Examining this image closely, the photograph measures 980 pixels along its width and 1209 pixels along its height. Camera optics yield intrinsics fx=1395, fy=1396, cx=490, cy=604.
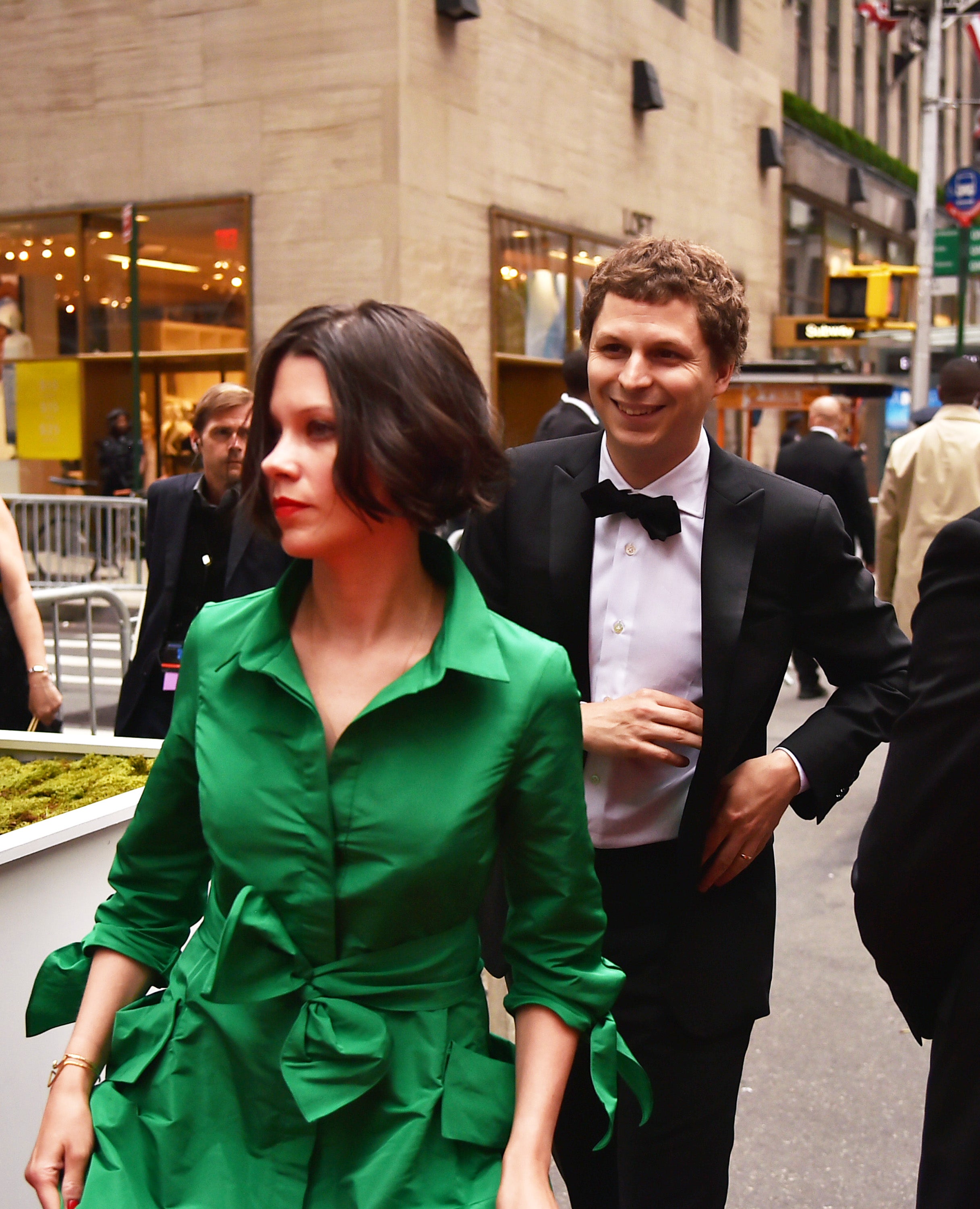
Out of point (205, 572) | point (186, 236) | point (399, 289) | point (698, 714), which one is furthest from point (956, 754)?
point (186, 236)

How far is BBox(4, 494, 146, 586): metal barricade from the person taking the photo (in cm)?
1419

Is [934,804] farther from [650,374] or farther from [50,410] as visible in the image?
[50,410]

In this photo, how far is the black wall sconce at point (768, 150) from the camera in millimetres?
25391

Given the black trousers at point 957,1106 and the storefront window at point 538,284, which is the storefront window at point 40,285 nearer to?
the storefront window at point 538,284

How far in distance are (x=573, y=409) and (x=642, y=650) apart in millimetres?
5981

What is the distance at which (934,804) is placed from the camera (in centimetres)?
192

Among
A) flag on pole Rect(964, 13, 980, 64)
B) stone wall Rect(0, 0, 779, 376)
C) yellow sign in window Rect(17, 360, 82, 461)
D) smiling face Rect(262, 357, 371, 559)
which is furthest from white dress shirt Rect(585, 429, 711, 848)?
flag on pole Rect(964, 13, 980, 64)

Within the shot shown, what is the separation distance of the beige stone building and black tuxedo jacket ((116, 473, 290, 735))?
9.17m

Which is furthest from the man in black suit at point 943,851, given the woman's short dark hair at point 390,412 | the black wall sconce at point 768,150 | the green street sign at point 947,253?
the black wall sconce at point 768,150

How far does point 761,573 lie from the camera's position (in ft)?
8.63

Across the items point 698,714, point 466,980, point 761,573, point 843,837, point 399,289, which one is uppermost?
point 399,289

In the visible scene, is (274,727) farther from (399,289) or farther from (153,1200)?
(399,289)

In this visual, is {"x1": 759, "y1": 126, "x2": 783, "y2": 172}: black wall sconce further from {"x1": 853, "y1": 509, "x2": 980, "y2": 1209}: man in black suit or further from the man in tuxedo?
{"x1": 853, "y1": 509, "x2": 980, "y2": 1209}: man in black suit

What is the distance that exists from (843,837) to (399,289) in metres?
9.60
